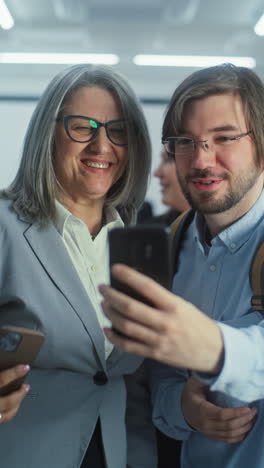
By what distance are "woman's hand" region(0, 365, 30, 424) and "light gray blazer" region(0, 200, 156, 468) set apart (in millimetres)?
149

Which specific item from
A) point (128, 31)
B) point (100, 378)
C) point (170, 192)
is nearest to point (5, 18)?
point (128, 31)

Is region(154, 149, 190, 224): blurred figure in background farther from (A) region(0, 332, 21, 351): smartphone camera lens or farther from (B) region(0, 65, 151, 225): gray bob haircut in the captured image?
(A) region(0, 332, 21, 351): smartphone camera lens

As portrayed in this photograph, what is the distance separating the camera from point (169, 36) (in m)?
7.03

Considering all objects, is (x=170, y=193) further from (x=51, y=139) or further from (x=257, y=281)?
(x=257, y=281)

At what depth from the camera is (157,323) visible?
0.94 meters

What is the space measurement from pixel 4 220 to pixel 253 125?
837 mm

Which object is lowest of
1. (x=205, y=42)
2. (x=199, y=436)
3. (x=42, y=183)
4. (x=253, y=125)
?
(x=199, y=436)

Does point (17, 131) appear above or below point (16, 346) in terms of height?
above

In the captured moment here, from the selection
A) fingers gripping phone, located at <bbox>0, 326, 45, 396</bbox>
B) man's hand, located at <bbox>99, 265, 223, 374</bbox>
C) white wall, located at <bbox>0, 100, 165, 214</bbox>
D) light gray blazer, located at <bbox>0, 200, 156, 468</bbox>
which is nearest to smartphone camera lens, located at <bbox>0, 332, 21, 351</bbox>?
fingers gripping phone, located at <bbox>0, 326, 45, 396</bbox>

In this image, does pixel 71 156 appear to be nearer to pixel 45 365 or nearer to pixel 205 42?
pixel 45 365

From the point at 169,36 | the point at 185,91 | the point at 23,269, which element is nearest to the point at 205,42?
the point at 169,36

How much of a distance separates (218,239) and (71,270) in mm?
465

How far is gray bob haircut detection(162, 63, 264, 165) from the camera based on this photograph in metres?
1.57

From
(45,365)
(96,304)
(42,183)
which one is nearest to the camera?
(45,365)
